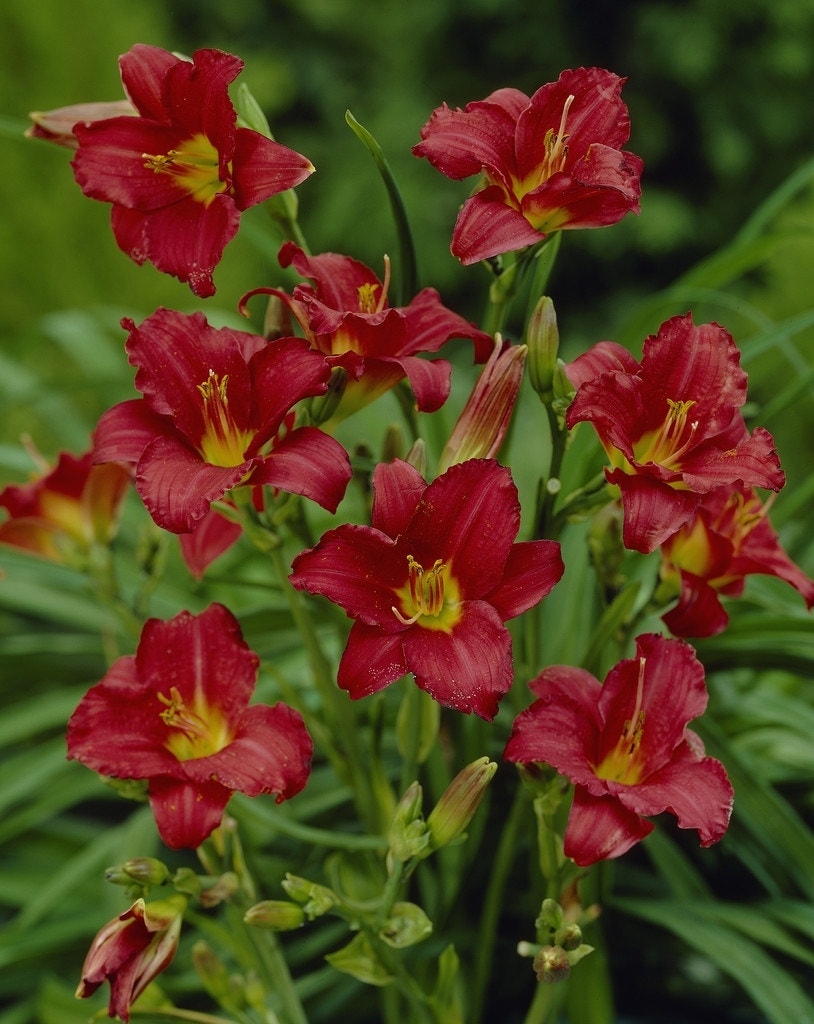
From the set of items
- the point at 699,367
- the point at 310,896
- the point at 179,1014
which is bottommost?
the point at 179,1014

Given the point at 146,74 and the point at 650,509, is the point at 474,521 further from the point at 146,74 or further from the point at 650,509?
the point at 146,74

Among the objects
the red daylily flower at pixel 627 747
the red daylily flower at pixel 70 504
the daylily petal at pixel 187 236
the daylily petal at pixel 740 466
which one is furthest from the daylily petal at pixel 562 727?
the red daylily flower at pixel 70 504

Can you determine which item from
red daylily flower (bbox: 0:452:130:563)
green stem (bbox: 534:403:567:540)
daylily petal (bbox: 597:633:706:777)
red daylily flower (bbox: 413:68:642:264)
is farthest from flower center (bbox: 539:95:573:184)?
red daylily flower (bbox: 0:452:130:563)

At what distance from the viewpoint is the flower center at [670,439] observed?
0.46m

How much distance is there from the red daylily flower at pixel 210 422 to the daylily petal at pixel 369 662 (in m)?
0.05

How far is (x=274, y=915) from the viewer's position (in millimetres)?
476

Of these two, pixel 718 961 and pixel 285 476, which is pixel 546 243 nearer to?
pixel 285 476

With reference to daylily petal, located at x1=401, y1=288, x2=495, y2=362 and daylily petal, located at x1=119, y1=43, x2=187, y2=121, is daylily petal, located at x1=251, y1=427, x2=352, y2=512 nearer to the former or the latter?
daylily petal, located at x1=401, y1=288, x2=495, y2=362

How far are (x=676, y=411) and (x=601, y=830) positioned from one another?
0.56 ft

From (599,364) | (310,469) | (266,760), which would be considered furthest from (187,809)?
(599,364)

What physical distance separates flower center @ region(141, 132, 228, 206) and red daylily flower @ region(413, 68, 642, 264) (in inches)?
3.6

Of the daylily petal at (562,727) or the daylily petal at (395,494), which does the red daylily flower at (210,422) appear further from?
the daylily petal at (562,727)

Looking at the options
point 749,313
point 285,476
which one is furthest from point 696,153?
point 285,476

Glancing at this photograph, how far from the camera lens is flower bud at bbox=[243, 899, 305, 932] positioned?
0.47 m
